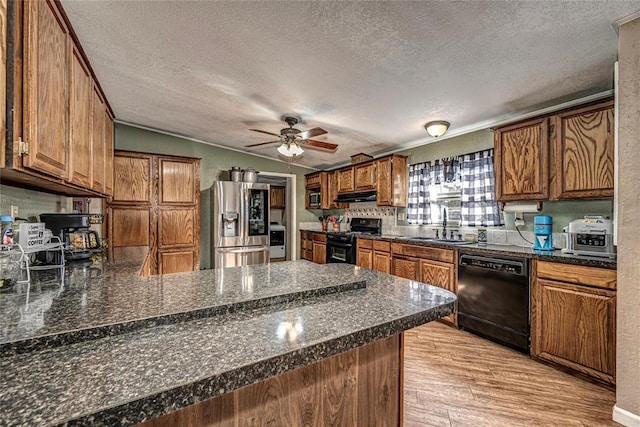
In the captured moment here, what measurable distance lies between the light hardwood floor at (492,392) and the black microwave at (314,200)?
11.9 ft

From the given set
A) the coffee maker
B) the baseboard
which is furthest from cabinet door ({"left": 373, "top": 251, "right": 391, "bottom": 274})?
the coffee maker

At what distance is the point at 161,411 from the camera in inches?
22.3

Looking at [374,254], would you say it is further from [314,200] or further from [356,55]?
[356,55]

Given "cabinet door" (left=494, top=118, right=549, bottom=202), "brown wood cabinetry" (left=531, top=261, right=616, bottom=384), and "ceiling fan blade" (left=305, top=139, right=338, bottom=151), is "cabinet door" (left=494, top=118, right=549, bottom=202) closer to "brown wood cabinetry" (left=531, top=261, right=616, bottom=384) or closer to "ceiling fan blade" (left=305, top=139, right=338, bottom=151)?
"brown wood cabinetry" (left=531, top=261, right=616, bottom=384)

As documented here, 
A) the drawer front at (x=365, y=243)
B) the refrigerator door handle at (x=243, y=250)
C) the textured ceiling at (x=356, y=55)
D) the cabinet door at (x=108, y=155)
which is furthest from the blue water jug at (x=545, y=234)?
the cabinet door at (x=108, y=155)

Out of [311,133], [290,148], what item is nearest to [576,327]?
[311,133]

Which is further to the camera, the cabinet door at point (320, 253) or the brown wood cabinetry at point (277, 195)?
the brown wood cabinetry at point (277, 195)

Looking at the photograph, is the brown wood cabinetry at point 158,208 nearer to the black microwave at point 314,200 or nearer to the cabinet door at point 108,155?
the cabinet door at point 108,155

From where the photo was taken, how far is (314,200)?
597cm

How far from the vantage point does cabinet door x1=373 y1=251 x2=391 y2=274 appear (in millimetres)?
3867

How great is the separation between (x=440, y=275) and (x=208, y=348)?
9.61ft

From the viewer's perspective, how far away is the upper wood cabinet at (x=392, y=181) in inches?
167

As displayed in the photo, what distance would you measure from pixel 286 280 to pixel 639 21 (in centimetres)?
242

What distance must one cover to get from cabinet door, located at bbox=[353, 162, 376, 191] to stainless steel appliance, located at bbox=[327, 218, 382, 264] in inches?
23.9
